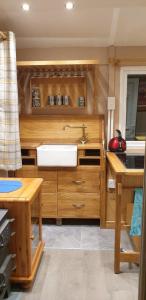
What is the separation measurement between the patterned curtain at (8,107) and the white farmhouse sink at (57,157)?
0.26m

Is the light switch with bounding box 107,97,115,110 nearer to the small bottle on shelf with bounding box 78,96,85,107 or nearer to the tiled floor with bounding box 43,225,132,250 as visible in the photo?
the small bottle on shelf with bounding box 78,96,85,107

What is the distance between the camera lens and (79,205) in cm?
296

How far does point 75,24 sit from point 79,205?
1946 mm

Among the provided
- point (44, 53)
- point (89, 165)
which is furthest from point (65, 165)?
point (44, 53)

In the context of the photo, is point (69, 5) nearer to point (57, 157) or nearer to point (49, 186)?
point (57, 157)

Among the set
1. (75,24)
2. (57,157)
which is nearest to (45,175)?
(57,157)

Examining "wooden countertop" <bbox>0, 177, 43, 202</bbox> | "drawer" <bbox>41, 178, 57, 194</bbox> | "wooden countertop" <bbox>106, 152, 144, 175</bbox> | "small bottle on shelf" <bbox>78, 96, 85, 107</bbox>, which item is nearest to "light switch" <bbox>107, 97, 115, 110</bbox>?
"small bottle on shelf" <bbox>78, 96, 85, 107</bbox>

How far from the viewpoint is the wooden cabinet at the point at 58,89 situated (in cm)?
317

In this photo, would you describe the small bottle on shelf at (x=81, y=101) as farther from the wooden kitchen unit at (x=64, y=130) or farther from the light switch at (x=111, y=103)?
the light switch at (x=111, y=103)

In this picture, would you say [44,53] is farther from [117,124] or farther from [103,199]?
[103,199]

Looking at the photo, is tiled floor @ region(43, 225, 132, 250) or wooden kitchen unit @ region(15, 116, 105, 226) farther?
wooden kitchen unit @ region(15, 116, 105, 226)

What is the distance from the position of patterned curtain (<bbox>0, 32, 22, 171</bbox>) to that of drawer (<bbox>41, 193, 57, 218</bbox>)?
532mm

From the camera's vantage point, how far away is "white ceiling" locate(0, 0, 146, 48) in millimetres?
2280

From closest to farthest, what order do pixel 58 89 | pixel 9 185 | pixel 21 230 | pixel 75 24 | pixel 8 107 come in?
pixel 21 230 → pixel 9 185 → pixel 8 107 → pixel 75 24 → pixel 58 89
